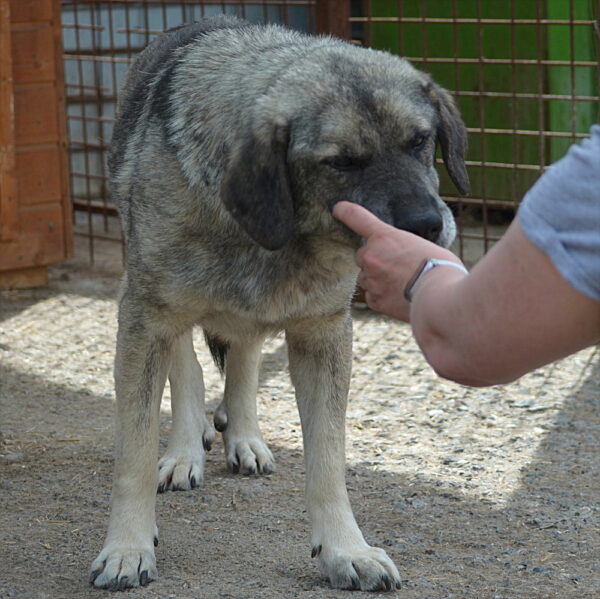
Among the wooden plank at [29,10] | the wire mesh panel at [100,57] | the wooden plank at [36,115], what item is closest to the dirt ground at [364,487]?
the wooden plank at [36,115]

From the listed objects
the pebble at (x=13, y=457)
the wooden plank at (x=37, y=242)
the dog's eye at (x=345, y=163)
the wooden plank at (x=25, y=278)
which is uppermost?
the dog's eye at (x=345, y=163)

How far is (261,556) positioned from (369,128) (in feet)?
4.86

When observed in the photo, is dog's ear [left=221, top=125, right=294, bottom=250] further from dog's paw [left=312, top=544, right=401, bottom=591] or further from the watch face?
dog's paw [left=312, top=544, right=401, bottom=591]

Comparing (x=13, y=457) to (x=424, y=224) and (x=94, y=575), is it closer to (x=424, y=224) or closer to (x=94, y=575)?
(x=94, y=575)

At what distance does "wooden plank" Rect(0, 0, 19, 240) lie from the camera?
22.2 ft

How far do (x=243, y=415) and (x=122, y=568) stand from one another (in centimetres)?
121

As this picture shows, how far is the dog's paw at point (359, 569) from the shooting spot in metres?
3.34

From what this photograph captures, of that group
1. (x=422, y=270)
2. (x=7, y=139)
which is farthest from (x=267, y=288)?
(x=7, y=139)

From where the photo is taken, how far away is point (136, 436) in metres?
3.47

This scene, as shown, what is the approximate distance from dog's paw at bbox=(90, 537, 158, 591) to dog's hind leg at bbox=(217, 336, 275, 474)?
1.01m

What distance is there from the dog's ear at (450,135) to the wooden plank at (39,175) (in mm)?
4334

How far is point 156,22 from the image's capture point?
31.1 ft

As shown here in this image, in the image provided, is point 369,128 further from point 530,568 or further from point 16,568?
point 16,568

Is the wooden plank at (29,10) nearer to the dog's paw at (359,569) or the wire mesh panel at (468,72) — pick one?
the wire mesh panel at (468,72)
